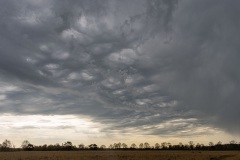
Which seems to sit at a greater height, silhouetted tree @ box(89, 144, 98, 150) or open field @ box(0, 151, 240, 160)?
silhouetted tree @ box(89, 144, 98, 150)

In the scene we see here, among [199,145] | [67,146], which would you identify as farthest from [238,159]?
[67,146]

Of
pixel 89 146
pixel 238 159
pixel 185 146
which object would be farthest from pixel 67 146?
pixel 238 159

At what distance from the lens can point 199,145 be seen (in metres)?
186

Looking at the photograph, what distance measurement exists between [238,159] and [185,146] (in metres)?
159

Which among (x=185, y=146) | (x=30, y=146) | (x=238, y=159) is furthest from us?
(x=185, y=146)

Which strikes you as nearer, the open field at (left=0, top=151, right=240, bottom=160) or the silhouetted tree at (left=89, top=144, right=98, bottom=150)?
the open field at (left=0, top=151, right=240, bottom=160)

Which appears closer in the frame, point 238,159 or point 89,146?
point 238,159

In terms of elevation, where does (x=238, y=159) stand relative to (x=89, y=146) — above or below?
below

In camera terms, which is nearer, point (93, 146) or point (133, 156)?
point (133, 156)

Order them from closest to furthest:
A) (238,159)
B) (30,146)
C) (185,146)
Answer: (238,159) → (30,146) → (185,146)

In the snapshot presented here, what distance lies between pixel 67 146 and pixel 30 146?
2693cm

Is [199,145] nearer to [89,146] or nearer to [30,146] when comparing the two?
[89,146]

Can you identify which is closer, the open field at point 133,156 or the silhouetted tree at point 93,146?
the open field at point 133,156

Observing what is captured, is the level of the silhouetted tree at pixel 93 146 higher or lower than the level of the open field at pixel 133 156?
higher
